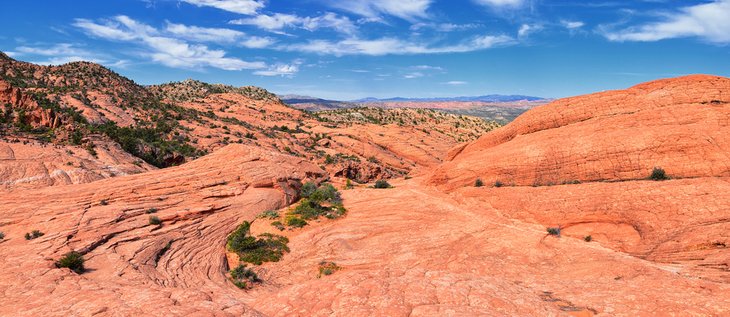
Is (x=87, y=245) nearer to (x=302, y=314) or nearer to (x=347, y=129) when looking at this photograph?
(x=302, y=314)

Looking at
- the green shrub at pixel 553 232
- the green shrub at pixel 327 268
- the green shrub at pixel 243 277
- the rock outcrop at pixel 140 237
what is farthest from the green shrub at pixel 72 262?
the green shrub at pixel 553 232

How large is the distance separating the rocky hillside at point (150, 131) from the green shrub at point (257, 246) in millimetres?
12729

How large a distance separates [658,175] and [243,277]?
82.4 ft

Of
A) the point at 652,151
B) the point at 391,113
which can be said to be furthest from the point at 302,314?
→ the point at 391,113

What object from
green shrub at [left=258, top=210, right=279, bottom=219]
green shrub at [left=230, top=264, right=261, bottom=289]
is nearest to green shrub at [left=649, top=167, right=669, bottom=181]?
green shrub at [left=258, top=210, right=279, bottom=219]

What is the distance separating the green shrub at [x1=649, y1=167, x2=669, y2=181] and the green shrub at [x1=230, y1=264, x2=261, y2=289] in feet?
80.0

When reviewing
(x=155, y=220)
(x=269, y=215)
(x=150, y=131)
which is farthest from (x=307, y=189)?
(x=150, y=131)

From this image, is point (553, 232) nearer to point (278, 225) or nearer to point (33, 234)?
point (278, 225)

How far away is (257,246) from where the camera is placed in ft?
74.5

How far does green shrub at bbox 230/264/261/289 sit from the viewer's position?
61.1 feet

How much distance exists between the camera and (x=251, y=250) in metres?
22.3

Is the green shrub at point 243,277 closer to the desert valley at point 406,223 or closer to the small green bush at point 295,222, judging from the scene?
the desert valley at point 406,223

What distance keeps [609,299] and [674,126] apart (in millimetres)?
20019

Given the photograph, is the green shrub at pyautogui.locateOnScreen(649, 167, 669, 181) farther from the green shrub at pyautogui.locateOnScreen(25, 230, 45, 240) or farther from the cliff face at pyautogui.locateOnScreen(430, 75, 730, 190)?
the green shrub at pyautogui.locateOnScreen(25, 230, 45, 240)
